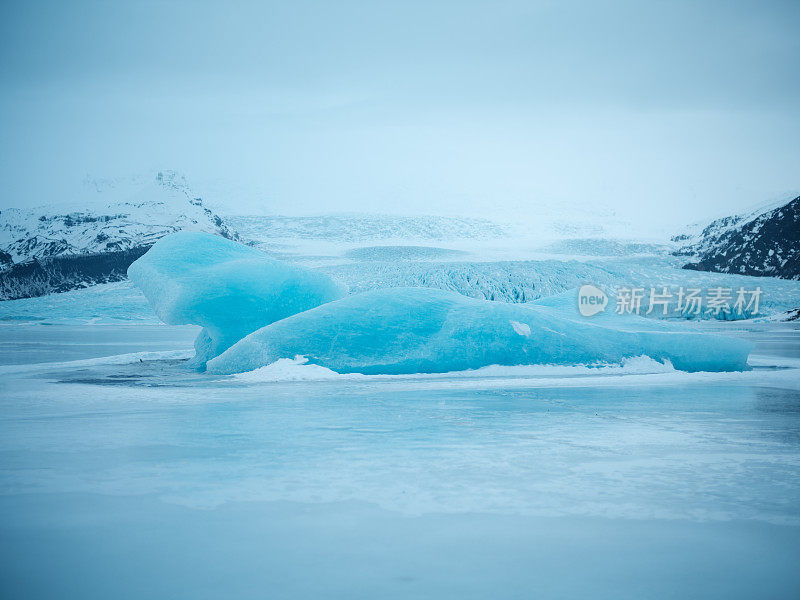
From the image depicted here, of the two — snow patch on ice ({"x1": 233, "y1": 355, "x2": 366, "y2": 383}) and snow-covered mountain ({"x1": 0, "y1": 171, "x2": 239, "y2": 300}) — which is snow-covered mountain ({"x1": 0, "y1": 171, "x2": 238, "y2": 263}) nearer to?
snow-covered mountain ({"x1": 0, "y1": 171, "x2": 239, "y2": 300})

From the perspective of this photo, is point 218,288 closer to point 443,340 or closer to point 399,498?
point 443,340

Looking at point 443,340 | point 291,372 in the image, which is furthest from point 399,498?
point 443,340

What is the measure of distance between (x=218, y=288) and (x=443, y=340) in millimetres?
2663

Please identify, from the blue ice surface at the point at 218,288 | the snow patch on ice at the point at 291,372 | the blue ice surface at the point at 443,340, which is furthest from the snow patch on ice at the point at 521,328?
the blue ice surface at the point at 218,288

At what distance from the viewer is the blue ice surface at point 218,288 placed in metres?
8.83

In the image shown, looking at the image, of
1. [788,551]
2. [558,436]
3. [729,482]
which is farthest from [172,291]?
[788,551]

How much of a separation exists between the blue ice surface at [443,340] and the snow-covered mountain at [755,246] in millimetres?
26353

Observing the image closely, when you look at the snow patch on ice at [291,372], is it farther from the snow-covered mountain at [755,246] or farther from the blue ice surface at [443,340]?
the snow-covered mountain at [755,246]

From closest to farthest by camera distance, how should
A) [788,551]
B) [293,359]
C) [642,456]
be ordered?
1. [788,551]
2. [642,456]
3. [293,359]

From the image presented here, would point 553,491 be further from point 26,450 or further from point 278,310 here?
point 278,310

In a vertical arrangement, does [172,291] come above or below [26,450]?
above

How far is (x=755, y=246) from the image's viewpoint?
35469 mm

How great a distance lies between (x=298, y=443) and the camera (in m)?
4.10

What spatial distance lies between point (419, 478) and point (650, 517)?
975mm
